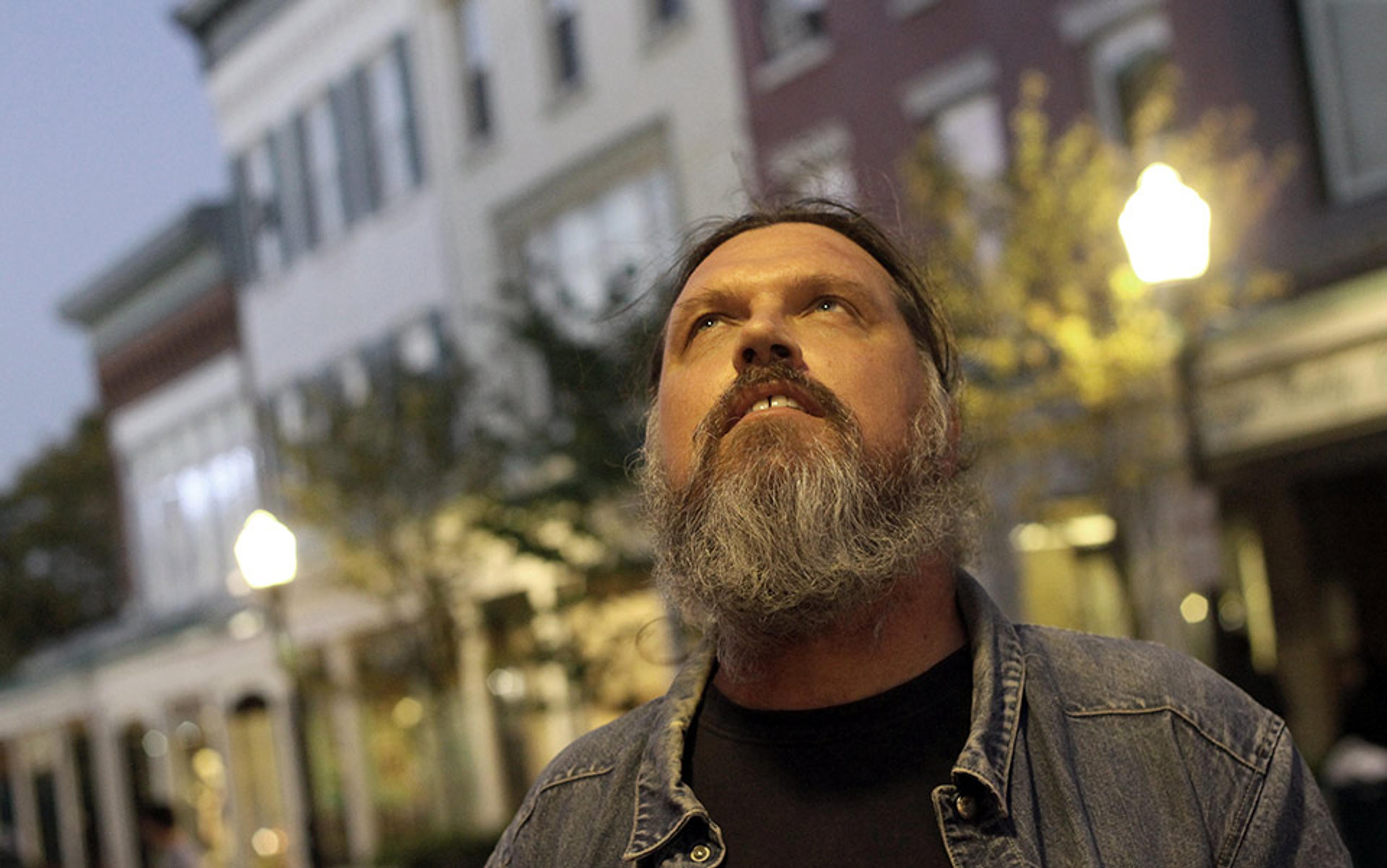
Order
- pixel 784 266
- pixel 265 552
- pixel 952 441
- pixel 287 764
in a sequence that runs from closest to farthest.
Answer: pixel 784 266 < pixel 952 441 < pixel 265 552 < pixel 287 764

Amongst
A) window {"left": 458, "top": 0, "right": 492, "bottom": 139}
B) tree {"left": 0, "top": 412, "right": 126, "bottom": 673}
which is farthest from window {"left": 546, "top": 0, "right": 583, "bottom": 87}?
tree {"left": 0, "top": 412, "right": 126, "bottom": 673}

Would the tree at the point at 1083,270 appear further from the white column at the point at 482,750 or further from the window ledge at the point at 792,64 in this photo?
→ the white column at the point at 482,750

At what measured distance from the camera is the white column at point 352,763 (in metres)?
27.7

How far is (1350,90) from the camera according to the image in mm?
13703

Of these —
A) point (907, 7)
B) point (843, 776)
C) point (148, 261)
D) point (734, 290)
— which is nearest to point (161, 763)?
point (148, 261)

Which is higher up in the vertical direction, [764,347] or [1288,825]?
[764,347]

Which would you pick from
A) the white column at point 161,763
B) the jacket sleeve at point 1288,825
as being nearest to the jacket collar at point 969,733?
the jacket sleeve at point 1288,825

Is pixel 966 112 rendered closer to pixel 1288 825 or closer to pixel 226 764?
pixel 1288 825

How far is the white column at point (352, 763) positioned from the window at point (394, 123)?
702cm

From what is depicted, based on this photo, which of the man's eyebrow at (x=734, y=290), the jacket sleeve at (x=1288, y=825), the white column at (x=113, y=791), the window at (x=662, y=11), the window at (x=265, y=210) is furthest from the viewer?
the white column at (x=113, y=791)

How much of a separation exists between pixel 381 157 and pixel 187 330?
8.01 meters

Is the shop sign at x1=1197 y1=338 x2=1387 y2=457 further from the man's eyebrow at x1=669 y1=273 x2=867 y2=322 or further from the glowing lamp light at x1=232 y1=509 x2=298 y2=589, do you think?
the man's eyebrow at x1=669 y1=273 x2=867 y2=322

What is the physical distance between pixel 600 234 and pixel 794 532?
20.1 meters

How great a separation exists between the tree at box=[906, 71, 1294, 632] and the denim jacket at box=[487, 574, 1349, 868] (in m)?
10.1
